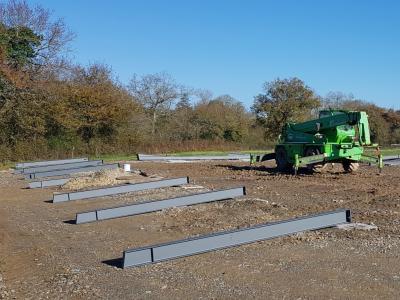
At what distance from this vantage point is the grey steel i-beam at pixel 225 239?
22.6 ft

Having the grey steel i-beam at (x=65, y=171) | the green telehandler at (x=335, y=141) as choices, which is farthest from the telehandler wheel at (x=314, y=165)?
the grey steel i-beam at (x=65, y=171)

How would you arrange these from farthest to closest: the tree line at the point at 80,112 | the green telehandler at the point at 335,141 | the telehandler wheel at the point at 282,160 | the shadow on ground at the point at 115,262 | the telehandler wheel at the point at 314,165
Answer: the tree line at the point at 80,112 → the telehandler wheel at the point at 282,160 → the telehandler wheel at the point at 314,165 → the green telehandler at the point at 335,141 → the shadow on ground at the point at 115,262

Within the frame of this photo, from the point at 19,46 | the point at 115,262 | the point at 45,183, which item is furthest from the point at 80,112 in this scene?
the point at 115,262

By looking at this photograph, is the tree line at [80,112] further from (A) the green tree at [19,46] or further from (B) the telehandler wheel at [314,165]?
(B) the telehandler wheel at [314,165]

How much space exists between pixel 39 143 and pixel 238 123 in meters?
19.0

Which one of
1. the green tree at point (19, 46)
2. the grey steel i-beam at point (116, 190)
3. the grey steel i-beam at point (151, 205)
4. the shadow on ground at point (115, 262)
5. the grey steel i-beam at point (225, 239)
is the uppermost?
the green tree at point (19, 46)

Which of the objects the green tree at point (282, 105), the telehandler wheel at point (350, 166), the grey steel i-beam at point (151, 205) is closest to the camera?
the grey steel i-beam at point (151, 205)

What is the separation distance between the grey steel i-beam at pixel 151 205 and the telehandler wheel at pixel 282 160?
7.10 metres

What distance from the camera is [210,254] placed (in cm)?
734

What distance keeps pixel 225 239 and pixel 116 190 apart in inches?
295

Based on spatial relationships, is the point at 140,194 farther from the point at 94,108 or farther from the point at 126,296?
the point at 94,108

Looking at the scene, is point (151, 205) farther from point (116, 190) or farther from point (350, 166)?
point (350, 166)

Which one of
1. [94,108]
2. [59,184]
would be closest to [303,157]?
[59,184]

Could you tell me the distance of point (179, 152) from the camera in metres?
37.4
